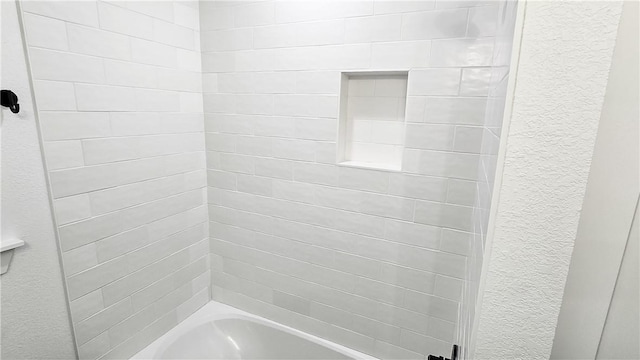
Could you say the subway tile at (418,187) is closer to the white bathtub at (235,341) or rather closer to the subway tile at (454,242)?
the subway tile at (454,242)

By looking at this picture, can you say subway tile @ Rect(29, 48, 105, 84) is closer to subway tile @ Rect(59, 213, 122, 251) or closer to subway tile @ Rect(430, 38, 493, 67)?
subway tile @ Rect(59, 213, 122, 251)

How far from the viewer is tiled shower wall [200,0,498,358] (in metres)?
1.29

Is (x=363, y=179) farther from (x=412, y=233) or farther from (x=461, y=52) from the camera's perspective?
(x=461, y=52)

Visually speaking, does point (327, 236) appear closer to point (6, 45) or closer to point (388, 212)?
point (388, 212)

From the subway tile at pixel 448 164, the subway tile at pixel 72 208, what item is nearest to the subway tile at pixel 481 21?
the subway tile at pixel 448 164

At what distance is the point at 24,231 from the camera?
114 cm

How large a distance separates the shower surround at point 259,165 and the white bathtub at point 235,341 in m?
0.06

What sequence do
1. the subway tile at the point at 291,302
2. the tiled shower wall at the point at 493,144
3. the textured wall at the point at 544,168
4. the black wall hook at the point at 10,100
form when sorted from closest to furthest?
the textured wall at the point at 544,168
the tiled shower wall at the point at 493,144
the black wall hook at the point at 10,100
the subway tile at the point at 291,302

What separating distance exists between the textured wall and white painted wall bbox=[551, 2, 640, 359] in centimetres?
8

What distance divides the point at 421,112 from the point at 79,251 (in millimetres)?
1606

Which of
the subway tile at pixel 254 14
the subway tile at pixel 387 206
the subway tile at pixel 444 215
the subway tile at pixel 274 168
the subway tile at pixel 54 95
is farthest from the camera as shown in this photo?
the subway tile at pixel 274 168

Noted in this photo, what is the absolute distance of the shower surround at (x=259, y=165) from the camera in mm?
1254

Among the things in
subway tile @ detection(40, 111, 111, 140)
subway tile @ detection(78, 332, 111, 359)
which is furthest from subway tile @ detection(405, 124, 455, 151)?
subway tile @ detection(78, 332, 111, 359)

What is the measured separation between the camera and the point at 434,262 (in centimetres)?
144
